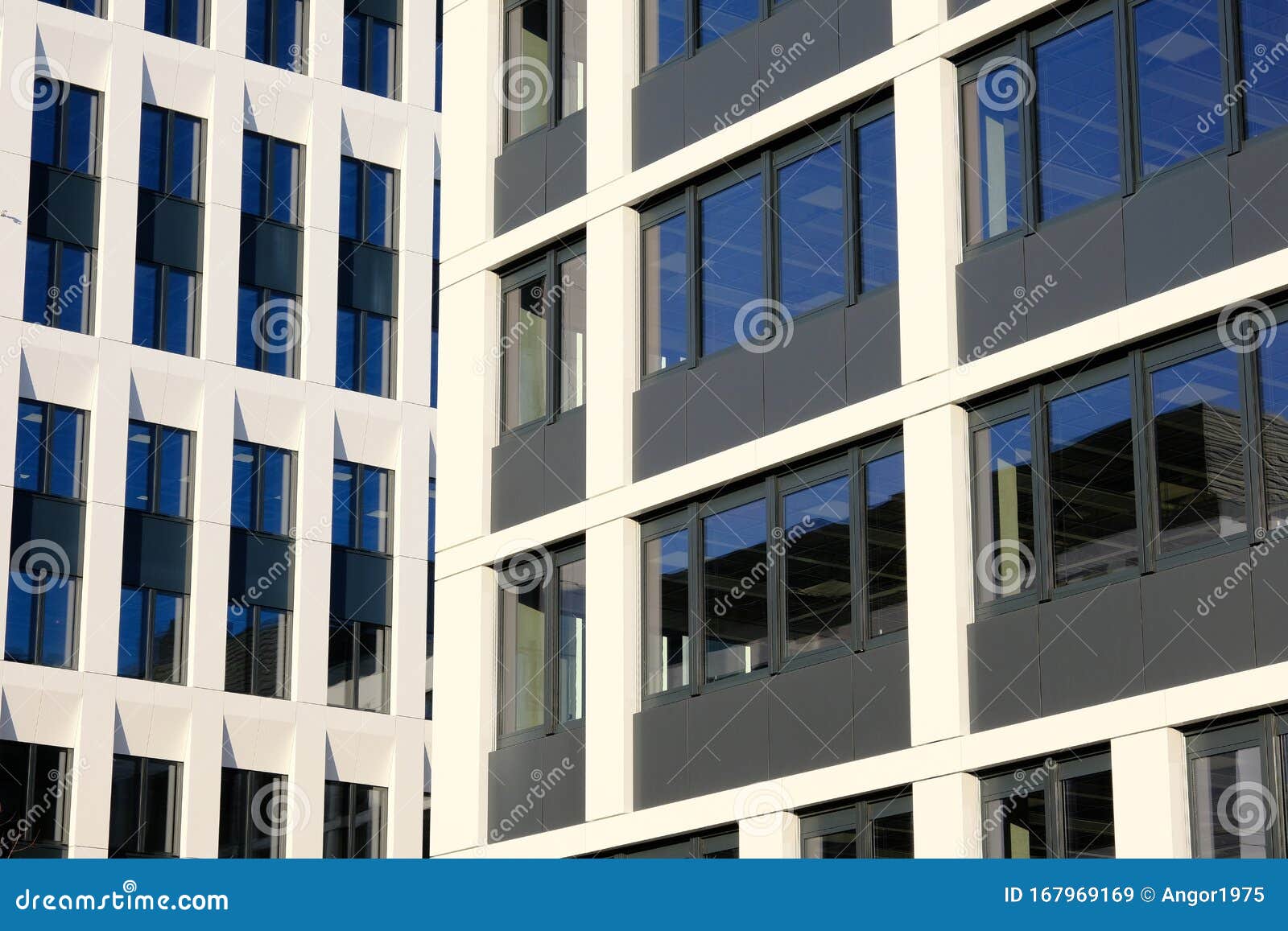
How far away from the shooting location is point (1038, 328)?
21.7 meters

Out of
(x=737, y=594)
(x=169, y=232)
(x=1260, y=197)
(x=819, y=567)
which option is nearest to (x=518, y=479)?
(x=737, y=594)

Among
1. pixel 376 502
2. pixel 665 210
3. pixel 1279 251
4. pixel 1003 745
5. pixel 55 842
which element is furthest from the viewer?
pixel 376 502

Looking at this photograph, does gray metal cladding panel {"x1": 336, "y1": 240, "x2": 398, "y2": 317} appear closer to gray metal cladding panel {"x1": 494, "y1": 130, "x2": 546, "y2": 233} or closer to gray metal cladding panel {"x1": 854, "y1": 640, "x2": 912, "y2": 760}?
A: gray metal cladding panel {"x1": 494, "y1": 130, "x2": 546, "y2": 233}

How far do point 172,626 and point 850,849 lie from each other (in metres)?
21.3

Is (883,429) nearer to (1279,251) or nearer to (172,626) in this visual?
(1279,251)

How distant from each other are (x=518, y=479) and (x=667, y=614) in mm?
3383

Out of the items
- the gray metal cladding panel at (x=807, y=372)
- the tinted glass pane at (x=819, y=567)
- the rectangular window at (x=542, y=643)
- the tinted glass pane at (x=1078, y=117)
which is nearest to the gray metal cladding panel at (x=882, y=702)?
the tinted glass pane at (x=819, y=567)

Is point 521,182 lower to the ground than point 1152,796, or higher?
higher

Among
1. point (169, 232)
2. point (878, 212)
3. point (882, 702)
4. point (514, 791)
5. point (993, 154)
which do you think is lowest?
point (514, 791)

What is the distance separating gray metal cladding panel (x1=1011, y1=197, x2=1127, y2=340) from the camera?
21.1 metres

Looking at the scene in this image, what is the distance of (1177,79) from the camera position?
68.0ft

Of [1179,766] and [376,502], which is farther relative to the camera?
[376,502]

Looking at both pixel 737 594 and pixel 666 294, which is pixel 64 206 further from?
pixel 737 594

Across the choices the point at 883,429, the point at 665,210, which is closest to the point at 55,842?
the point at 665,210
